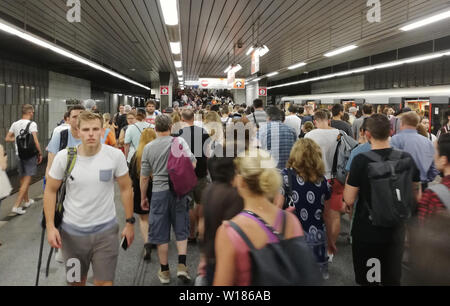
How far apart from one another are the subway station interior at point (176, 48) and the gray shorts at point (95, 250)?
1097 millimetres

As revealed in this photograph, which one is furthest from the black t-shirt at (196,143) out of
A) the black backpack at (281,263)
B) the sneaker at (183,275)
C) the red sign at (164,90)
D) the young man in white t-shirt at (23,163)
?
the red sign at (164,90)

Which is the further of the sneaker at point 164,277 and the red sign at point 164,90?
the red sign at point 164,90

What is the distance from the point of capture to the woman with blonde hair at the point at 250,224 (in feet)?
4.84

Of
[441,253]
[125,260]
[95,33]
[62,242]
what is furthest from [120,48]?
[441,253]

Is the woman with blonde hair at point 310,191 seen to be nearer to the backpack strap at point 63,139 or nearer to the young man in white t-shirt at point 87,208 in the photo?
the young man in white t-shirt at point 87,208

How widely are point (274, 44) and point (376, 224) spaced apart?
9323 mm

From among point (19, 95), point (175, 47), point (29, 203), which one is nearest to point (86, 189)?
point (29, 203)

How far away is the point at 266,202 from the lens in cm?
167

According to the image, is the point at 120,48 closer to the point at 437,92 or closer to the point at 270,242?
the point at 437,92

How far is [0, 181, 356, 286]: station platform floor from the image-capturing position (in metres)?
3.70

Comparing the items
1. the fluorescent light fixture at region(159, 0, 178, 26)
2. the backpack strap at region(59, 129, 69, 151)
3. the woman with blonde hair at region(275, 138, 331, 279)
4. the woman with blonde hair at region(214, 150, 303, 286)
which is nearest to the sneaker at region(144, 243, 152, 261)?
the backpack strap at region(59, 129, 69, 151)

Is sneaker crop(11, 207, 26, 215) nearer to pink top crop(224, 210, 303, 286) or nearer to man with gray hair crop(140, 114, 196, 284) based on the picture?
man with gray hair crop(140, 114, 196, 284)

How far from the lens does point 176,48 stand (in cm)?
1121

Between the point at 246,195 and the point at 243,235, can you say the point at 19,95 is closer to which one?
the point at 246,195
